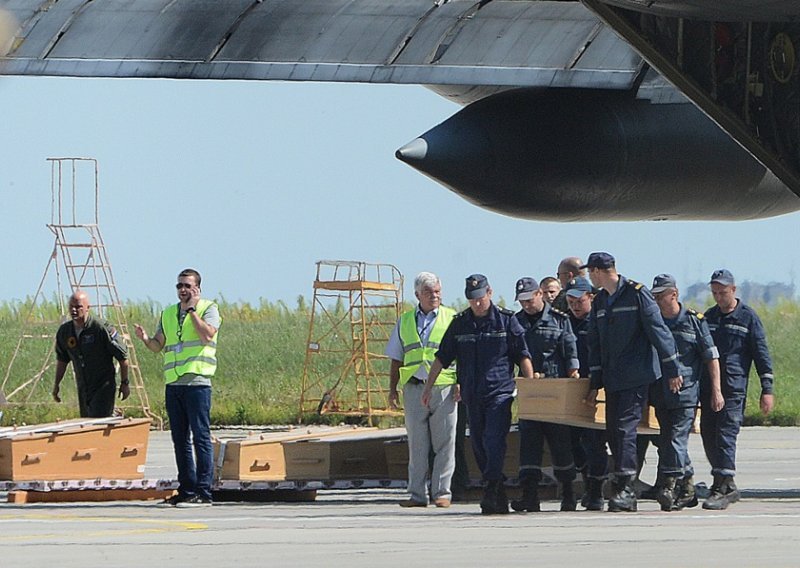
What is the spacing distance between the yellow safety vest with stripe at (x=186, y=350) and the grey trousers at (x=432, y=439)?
153 centimetres

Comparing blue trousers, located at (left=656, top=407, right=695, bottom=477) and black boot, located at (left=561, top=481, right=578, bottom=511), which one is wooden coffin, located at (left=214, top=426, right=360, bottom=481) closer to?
black boot, located at (left=561, top=481, right=578, bottom=511)

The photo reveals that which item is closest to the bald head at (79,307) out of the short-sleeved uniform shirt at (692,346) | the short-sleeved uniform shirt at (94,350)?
the short-sleeved uniform shirt at (94,350)

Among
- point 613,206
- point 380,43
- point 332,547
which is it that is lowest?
point 332,547

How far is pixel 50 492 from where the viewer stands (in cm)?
1339

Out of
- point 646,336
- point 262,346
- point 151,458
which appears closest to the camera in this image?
point 646,336

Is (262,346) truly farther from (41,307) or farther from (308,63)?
(308,63)

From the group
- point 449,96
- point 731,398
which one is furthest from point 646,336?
point 449,96

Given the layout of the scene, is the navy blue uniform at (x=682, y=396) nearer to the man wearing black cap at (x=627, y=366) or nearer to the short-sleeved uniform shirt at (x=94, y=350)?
the man wearing black cap at (x=627, y=366)

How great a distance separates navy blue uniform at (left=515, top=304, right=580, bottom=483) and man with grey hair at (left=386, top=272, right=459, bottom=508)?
57cm

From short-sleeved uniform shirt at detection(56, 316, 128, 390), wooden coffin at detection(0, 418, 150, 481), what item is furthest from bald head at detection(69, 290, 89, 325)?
wooden coffin at detection(0, 418, 150, 481)

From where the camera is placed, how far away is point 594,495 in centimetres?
1257

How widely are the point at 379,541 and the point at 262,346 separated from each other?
25.1 metres

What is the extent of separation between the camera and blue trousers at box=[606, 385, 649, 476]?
12.0 m

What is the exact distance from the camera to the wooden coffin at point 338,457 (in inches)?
535
